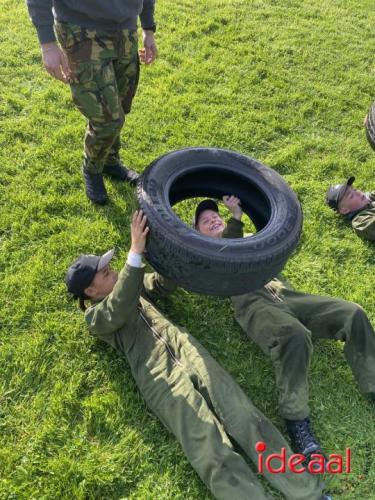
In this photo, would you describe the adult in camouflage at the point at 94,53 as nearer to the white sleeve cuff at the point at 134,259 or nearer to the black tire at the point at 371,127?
the white sleeve cuff at the point at 134,259

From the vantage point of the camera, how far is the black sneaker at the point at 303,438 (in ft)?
10.5

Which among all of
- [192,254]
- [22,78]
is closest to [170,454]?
[192,254]

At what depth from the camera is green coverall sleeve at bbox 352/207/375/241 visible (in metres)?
4.73

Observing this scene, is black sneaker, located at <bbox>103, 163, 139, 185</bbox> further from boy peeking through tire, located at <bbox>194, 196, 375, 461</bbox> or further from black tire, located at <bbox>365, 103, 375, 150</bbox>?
black tire, located at <bbox>365, 103, 375, 150</bbox>

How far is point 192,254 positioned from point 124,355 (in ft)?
3.87

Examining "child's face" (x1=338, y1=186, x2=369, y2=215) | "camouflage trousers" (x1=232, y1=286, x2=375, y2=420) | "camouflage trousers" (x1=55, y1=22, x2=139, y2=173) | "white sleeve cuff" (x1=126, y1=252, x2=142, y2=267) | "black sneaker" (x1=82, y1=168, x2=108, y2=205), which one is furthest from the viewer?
"child's face" (x1=338, y1=186, x2=369, y2=215)

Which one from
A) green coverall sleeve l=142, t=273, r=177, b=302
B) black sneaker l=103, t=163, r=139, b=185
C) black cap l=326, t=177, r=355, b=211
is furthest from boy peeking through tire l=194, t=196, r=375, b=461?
black cap l=326, t=177, r=355, b=211

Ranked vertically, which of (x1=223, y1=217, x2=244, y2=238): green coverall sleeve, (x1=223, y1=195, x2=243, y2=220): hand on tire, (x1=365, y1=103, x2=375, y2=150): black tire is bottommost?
(x1=223, y1=217, x2=244, y2=238): green coverall sleeve

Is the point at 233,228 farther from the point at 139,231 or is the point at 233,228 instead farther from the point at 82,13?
the point at 82,13

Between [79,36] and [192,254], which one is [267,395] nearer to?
[192,254]

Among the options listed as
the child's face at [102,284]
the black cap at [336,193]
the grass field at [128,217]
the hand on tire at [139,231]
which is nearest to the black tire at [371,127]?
the black cap at [336,193]

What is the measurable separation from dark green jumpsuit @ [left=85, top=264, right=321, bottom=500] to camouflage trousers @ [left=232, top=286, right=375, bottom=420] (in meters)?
0.36

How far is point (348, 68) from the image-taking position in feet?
24.7

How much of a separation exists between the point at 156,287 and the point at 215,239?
1.02 meters
